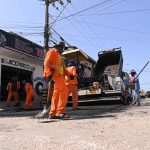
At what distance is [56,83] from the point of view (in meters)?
7.96

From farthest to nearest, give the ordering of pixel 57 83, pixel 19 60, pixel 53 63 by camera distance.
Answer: pixel 19 60
pixel 53 63
pixel 57 83

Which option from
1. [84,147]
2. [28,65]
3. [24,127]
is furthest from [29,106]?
[84,147]

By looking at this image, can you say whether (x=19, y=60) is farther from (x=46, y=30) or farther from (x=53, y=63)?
(x=53, y=63)

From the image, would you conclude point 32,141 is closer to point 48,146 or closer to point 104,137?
point 48,146

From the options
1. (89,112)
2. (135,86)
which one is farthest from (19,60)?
(89,112)

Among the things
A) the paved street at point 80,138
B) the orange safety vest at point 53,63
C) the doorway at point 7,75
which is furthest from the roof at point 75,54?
the paved street at point 80,138

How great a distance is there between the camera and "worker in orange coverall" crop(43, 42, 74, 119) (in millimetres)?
7847

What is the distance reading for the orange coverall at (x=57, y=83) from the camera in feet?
25.8

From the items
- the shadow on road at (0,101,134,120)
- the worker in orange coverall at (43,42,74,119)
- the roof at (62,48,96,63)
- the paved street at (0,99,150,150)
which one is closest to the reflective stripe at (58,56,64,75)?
the worker in orange coverall at (43,42,74,119)

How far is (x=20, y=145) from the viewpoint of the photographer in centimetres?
457

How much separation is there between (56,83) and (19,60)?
1544cm

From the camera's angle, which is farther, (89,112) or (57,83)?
(89,112)

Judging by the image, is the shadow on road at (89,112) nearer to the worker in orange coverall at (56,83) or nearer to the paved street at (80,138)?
the worker in orange coverall at (56,83)

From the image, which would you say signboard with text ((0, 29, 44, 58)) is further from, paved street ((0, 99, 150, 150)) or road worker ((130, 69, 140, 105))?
paved street ((0, 99, 150, 150))
